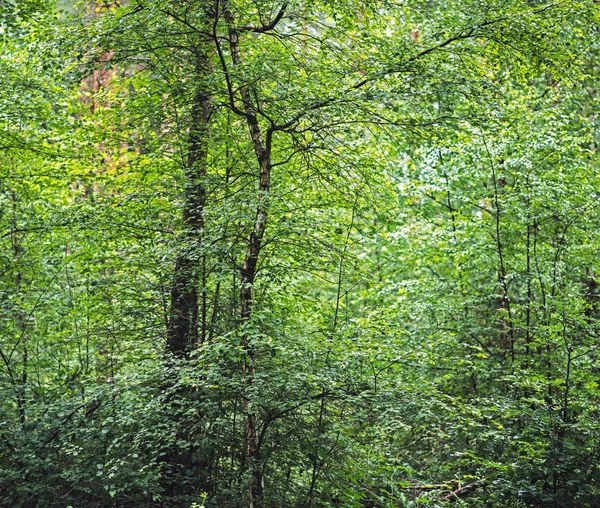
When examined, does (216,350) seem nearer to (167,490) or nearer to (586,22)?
(167,490)

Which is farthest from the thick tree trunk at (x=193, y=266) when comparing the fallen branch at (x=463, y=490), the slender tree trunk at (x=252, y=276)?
the fallen branch at (x=463, y=490)

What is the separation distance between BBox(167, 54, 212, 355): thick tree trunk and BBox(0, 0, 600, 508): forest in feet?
0.12

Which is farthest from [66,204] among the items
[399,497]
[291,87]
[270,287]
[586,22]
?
[586,22]

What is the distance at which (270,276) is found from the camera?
623cm

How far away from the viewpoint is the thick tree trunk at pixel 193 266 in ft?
22.5

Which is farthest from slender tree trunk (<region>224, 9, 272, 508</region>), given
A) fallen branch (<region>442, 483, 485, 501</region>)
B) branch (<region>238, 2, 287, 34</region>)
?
fallen branch (<region>442, 483, 485, 501</region>)

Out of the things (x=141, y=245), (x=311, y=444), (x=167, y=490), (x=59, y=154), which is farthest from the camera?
(x=59, y=154)

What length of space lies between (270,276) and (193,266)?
1.11 metres

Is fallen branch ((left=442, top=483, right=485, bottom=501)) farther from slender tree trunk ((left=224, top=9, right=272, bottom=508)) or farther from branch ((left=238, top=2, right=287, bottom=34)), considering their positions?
branch ((left=238, top=2, right=287, bottom=34))

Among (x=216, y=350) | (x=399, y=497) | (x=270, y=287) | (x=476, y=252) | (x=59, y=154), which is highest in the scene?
(x=59, y=154)

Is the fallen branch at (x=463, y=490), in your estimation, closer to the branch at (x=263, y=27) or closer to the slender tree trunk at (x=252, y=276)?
the slender tree trunk at (x=252, y=276)

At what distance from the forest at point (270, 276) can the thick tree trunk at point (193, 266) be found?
38 millimetres

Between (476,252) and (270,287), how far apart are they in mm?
4114

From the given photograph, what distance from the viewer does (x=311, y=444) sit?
239 inches
